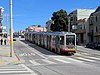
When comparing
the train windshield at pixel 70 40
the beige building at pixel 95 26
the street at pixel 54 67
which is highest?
the beige building at pixel 95 26

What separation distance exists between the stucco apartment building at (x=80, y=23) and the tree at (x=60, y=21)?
7.23 ft

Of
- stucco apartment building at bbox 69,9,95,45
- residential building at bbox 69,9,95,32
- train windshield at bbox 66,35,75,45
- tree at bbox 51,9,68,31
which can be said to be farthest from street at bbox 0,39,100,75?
tree at bbox 51,9,68,31

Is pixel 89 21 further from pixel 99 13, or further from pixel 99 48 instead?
pixel 99 48

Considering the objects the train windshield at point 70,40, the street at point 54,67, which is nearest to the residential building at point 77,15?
the train windshield at point 70,40

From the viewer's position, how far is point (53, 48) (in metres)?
47.6

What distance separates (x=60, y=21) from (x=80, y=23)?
29.5ft

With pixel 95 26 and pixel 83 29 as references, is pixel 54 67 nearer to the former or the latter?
pixel 95 26

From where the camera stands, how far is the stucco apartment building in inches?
3506

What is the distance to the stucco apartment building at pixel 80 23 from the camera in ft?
292

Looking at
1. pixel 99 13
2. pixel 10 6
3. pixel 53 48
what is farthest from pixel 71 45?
pixel 99 13

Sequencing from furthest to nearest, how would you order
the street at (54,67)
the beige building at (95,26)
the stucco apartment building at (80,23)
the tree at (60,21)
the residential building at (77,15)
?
the tree at (60,21) < the residential building at (77,15) < the stucco apartment building at (80,23) < the beige building at (95,26) < the street at (54,67)

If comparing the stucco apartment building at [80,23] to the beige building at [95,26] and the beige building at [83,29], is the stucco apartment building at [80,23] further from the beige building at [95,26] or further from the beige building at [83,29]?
the beige building at [95,26]

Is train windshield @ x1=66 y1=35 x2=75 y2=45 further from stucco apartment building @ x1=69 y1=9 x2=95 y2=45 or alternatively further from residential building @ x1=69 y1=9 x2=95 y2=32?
residential building @ x1=69 y1=9 x2=95 y2=32

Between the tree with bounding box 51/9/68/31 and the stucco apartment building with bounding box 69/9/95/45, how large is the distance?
2.21 metres
